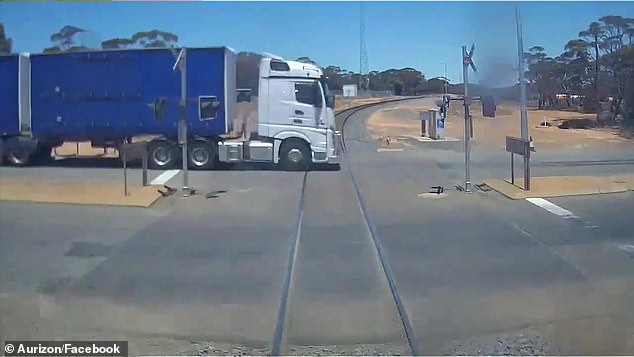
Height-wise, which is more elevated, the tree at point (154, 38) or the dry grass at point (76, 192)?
the tree at point (154, 38)

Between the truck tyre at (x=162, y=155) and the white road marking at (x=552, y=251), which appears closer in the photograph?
the white road marking at (x=552, y=251)

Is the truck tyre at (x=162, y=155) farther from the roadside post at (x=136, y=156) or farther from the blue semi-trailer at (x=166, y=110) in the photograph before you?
the roadside post at (x=136, y=156)

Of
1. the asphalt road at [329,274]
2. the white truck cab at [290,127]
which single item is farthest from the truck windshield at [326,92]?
the asphalt road at [329,274]

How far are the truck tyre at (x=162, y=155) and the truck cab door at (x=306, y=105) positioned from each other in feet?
12.0

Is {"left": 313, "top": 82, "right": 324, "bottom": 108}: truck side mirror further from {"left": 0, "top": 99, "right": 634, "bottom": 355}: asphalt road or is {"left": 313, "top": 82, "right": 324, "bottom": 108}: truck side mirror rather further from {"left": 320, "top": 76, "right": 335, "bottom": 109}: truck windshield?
{"left": 0, "top": 99, "right": 634, "bottom": 355}: asphalt road

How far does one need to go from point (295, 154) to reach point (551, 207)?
955cm

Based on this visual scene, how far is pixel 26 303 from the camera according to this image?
7.41 m

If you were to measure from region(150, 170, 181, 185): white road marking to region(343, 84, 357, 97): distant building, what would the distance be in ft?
16.3

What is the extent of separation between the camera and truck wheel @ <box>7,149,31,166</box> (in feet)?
68.4

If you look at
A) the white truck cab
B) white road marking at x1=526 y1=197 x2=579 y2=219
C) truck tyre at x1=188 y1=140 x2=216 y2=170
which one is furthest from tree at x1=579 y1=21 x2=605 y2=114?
truck tyre at x1=188 y1=140 x2=216 y2=170

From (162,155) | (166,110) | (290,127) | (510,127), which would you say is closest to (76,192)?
(166,110)

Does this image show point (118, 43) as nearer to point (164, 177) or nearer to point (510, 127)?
point (164, 177)

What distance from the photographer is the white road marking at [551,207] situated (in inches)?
510

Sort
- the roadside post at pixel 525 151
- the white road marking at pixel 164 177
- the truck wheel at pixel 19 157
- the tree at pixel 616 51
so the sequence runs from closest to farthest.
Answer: the tree at pixel 616 51, the roadside post at pixel 525 151, the white road marking at pixel 164 177, the truck wheel at pixel 19 157
